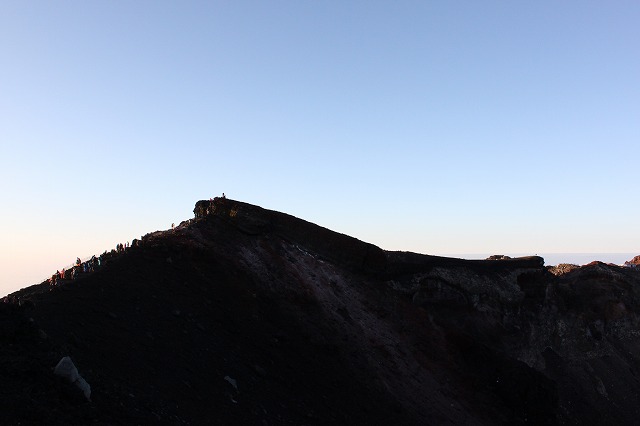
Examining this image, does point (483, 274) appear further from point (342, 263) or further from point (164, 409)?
point (164, 409)

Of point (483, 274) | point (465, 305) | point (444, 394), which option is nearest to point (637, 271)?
point (483, 274)

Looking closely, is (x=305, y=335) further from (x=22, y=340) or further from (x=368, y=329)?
(x=22, y=340)

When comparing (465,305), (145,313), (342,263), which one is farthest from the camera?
(465,305)

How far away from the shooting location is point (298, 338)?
18797 millimetres

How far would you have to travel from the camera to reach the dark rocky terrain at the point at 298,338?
11391 millimetres

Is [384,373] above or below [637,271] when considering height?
below

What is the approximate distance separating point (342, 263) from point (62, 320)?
47.0ft

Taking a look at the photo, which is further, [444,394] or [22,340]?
[444,394]

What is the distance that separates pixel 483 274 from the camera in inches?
1176

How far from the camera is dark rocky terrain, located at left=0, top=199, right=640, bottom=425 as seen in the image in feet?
37.4

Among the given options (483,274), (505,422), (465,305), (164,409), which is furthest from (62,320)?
(483,274)

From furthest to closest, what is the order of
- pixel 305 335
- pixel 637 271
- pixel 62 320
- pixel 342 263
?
pixel 637 271, pixel 342 263, pixel 305 335, pixel 62 320

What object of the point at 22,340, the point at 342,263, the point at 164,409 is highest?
the point at 342,263

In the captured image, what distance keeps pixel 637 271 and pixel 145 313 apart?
3983 centimetres
